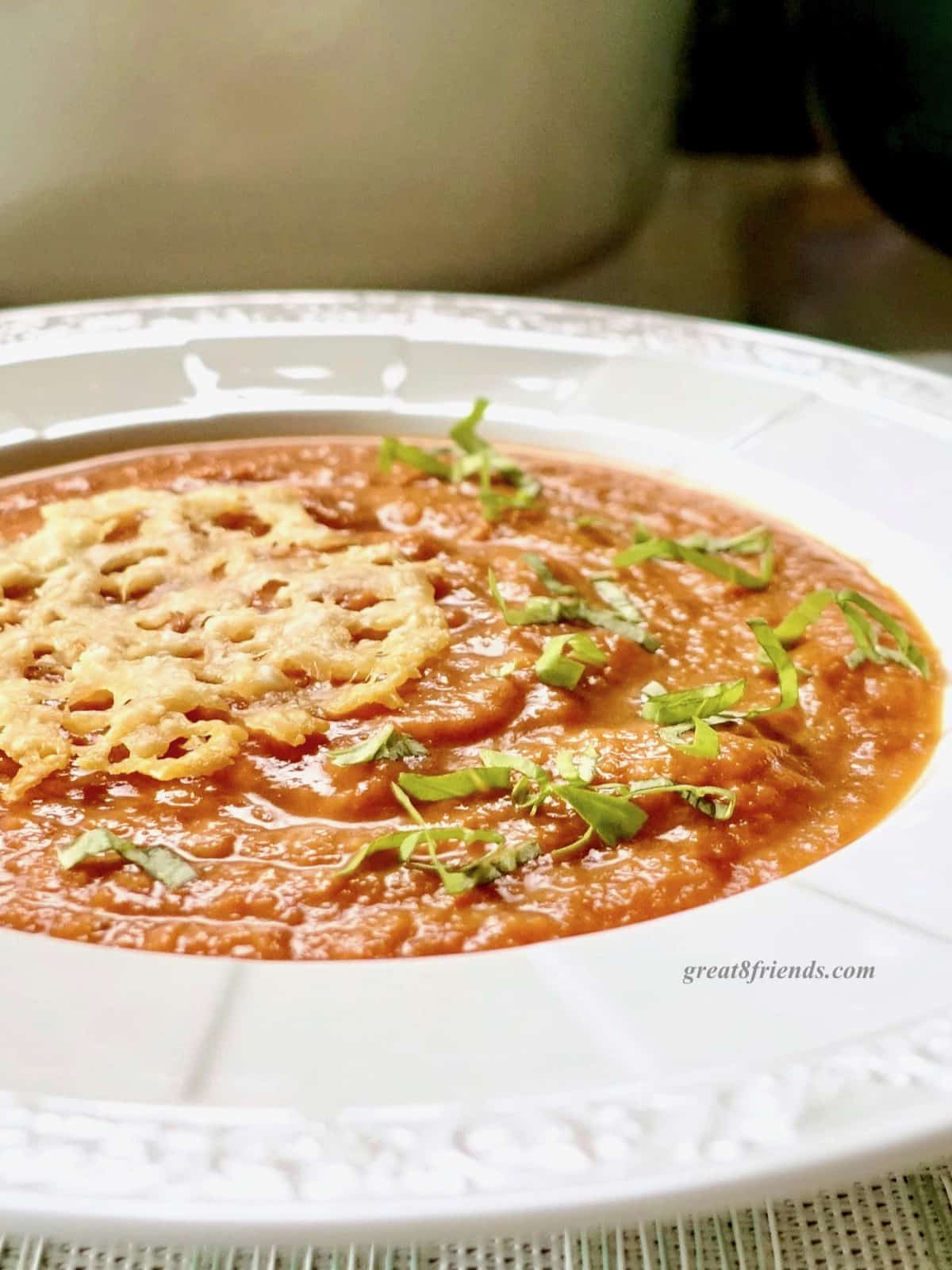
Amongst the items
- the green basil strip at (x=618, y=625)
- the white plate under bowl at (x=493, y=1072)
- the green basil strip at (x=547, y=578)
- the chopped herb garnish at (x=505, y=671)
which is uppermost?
the white plate under bowl at (x=493, y=1072)

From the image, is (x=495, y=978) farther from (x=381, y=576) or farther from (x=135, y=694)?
(x=381, y=576)

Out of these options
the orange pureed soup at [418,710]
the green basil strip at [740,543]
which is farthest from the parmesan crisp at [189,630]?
the green basil strip at [740,543]

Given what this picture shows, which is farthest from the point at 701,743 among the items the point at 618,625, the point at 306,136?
the point at 306,136

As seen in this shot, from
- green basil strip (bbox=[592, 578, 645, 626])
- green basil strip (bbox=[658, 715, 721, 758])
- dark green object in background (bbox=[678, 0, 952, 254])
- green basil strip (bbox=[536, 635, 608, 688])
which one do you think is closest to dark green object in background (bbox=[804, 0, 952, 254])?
dark green object in background (bbox=[678, 0, 952, 254])

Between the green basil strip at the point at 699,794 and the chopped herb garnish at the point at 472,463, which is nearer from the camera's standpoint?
the green basil strip at the point at 699,794

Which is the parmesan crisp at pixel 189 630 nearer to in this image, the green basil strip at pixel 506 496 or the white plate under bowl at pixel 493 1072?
the green basil strip at pixel 506 496

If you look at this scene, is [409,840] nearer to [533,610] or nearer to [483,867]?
[483,867]
